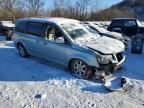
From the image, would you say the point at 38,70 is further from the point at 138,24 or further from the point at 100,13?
the point at 100,13

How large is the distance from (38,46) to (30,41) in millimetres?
644

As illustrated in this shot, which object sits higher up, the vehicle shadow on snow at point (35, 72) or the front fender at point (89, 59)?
the front fender at point (89, 59)

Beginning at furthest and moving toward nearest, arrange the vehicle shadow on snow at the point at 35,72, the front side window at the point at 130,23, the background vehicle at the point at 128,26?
the front side window at the point at 130,23, the background vehicle at the point at 128,26, the vehicle shadow on snow at the point at 35,72

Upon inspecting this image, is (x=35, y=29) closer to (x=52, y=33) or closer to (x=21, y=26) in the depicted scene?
(x=52, y=33)

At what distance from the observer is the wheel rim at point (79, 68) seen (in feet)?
22.6

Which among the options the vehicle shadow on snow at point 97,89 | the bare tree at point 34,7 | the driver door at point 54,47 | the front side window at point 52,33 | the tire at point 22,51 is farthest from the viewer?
the bare tree at point 34,7

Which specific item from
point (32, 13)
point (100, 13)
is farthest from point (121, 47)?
point (100, 13)

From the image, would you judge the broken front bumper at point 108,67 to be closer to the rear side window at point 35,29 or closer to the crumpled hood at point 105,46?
the crumpled hood at point 105,46

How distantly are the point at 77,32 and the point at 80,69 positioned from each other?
1.43 metres

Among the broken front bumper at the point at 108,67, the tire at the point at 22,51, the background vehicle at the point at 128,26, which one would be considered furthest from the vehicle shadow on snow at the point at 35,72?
the background vehicle at the point at 128,26

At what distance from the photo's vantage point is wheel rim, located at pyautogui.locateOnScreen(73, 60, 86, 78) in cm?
690

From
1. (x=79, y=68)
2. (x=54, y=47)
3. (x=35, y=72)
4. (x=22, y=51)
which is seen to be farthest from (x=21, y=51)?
(x=79, y=68)

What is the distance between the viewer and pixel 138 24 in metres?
15.8

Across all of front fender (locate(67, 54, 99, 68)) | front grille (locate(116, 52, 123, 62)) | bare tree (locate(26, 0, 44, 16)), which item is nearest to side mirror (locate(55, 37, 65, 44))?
front fender (locate(67, 54, 99, 68))
